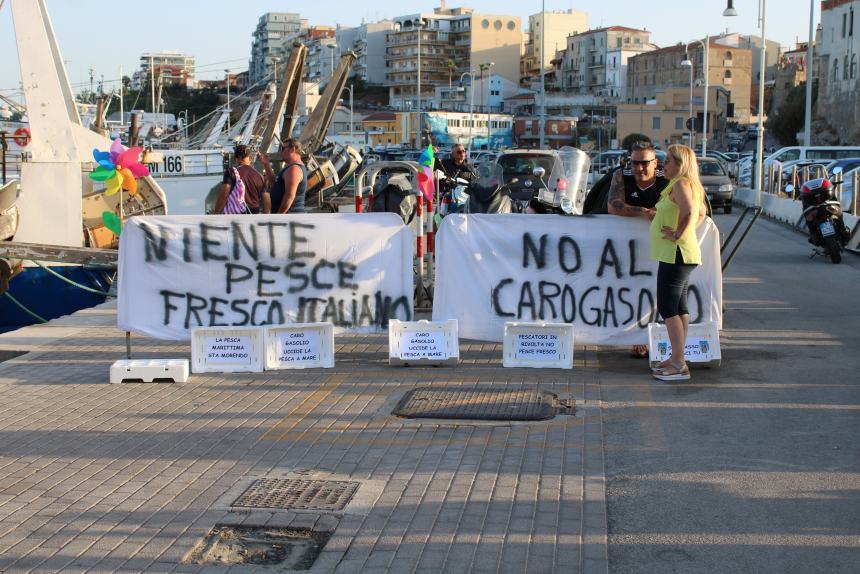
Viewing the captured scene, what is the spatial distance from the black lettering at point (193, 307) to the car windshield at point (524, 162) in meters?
13.4

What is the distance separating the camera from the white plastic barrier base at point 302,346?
9.36 m

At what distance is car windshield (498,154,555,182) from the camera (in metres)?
22.3

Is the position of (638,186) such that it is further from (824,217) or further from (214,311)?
(824,217)

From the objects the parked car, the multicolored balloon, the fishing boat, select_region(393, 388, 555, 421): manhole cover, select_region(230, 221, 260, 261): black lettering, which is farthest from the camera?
the parked car

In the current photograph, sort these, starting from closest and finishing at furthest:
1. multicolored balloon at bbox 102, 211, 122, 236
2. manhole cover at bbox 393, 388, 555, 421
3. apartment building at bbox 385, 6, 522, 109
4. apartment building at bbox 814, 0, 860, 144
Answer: manhole cover at bbox 393, 388, 555, 421 → multicolored balloon at bbox 102, 211, 122, 236 → apartment building at bbox 814, 0, 860, 144 → apartment building at bbox 385, 6, 522, 109

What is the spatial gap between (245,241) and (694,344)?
413cm

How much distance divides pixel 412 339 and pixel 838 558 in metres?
5.01

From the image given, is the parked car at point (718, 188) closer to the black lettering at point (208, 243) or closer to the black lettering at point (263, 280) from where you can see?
the black lettering at point (263, 280)

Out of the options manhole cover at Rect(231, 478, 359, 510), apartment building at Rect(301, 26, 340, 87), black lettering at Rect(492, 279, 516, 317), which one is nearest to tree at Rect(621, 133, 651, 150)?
black lettering at Rect(492, 279, 516, 317)

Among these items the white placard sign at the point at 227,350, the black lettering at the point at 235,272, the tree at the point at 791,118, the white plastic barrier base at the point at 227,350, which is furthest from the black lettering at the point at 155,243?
the tree at the point at 791,118

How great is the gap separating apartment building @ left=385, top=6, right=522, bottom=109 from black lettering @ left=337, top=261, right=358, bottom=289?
159m

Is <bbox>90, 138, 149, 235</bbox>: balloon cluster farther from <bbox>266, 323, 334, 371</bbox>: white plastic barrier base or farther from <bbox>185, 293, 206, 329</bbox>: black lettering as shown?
<bbox>266, 323, 334, 371</bbox>: white plastic barrier base

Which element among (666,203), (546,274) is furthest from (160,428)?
(666,203)

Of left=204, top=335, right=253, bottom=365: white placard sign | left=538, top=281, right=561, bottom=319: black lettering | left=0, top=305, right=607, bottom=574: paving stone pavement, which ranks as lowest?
left=0, top=305, right=607, bottom=574: paving stone pavement
